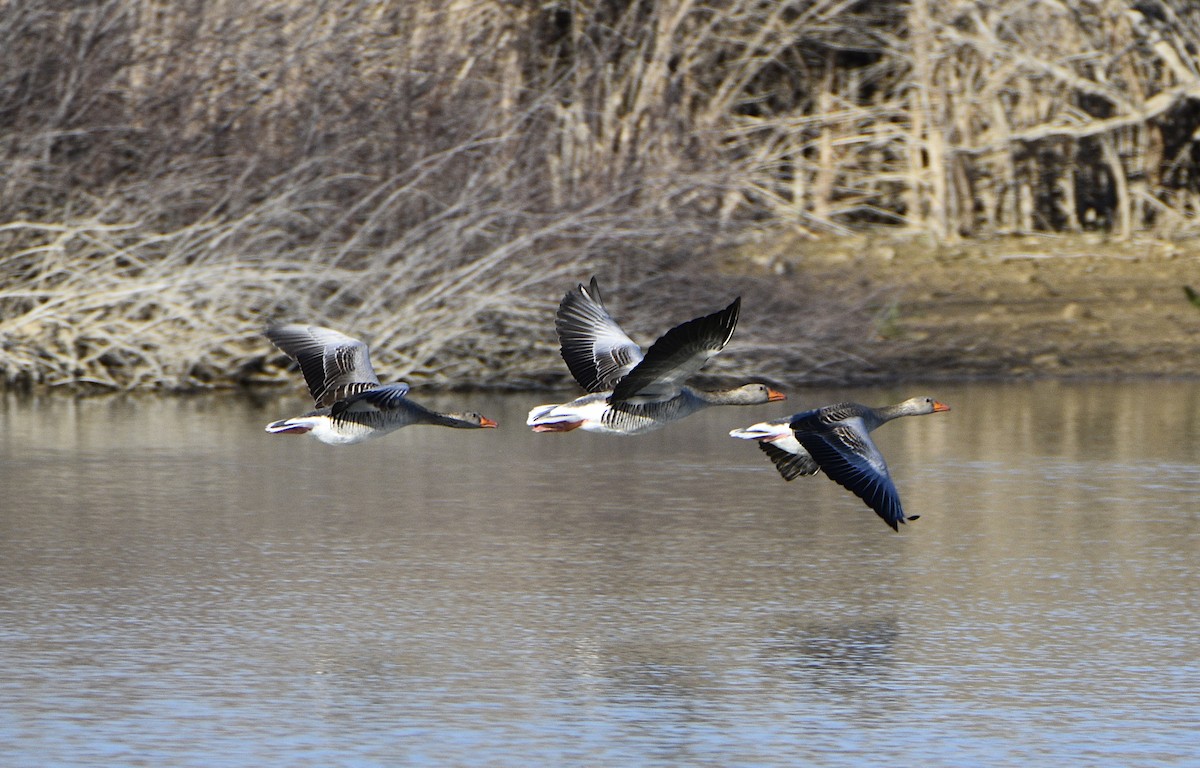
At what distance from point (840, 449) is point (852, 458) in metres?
0.08

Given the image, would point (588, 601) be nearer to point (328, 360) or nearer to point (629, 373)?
point (629, 373)

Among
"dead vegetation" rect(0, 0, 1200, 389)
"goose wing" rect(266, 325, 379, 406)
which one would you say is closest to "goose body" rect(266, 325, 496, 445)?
"goose wing" rect(266, 325, 379, 406)

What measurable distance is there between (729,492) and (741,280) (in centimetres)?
424

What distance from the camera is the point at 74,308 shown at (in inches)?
524

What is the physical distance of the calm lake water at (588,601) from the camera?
20.0 ft

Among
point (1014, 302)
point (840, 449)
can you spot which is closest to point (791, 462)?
point (840, 449)

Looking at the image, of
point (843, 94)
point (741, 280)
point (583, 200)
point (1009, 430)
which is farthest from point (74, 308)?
point (843, 94)

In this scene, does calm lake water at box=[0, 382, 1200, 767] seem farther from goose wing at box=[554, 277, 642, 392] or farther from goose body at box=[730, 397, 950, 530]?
goose wing at box=[554, 277, 642, 392]

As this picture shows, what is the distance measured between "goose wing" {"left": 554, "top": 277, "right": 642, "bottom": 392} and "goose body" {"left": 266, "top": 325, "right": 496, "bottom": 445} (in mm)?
416

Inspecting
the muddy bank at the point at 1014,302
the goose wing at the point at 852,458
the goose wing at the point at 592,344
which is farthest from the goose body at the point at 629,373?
the muddy bank at the point at 1014,302

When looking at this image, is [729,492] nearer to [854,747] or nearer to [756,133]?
[854,747]

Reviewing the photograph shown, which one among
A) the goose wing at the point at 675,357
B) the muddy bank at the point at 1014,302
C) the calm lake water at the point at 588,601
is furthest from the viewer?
the muddy bank at the point at 1014,302

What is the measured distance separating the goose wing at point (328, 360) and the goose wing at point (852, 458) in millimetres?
1781

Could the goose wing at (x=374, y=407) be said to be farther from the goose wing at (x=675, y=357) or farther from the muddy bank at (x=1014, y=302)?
the muddy bank at (x=1014, y=302)
